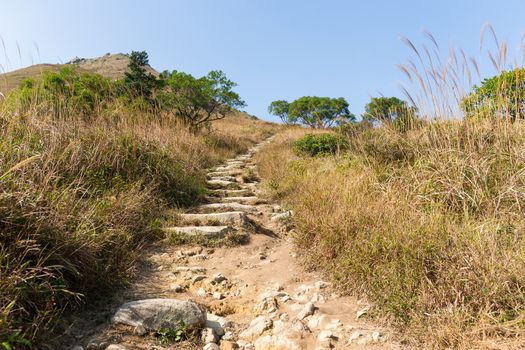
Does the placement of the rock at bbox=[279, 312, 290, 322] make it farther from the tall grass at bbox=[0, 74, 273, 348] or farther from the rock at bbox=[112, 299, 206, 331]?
the tall grass at bbox=[0, 74, 273, 348]

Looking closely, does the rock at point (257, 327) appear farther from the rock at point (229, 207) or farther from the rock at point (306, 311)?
the rock at point (229, 207)

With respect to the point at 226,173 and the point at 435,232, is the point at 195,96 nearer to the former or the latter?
the point at 226,173

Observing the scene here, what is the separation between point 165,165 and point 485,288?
4515mm

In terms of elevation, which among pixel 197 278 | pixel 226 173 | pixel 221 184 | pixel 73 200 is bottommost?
pixel 197 278

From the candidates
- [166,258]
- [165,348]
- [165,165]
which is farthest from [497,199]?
[165,165]

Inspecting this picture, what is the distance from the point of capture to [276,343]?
216 centimetres

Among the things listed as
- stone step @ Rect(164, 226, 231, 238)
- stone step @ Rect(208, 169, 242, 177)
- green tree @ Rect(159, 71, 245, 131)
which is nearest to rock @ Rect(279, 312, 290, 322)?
stone step @ Rect(164, 226, 231, 238)

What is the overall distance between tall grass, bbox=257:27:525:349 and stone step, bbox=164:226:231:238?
1017 mm

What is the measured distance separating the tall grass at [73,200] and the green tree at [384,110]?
303 centimetres

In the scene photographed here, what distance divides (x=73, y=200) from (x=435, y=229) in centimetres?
290

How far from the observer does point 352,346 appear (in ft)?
6.73

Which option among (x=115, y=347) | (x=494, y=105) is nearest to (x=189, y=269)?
(x=115, y=347)

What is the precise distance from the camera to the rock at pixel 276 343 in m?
2.12

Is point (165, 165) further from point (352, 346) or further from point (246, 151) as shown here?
point (246, 151)
